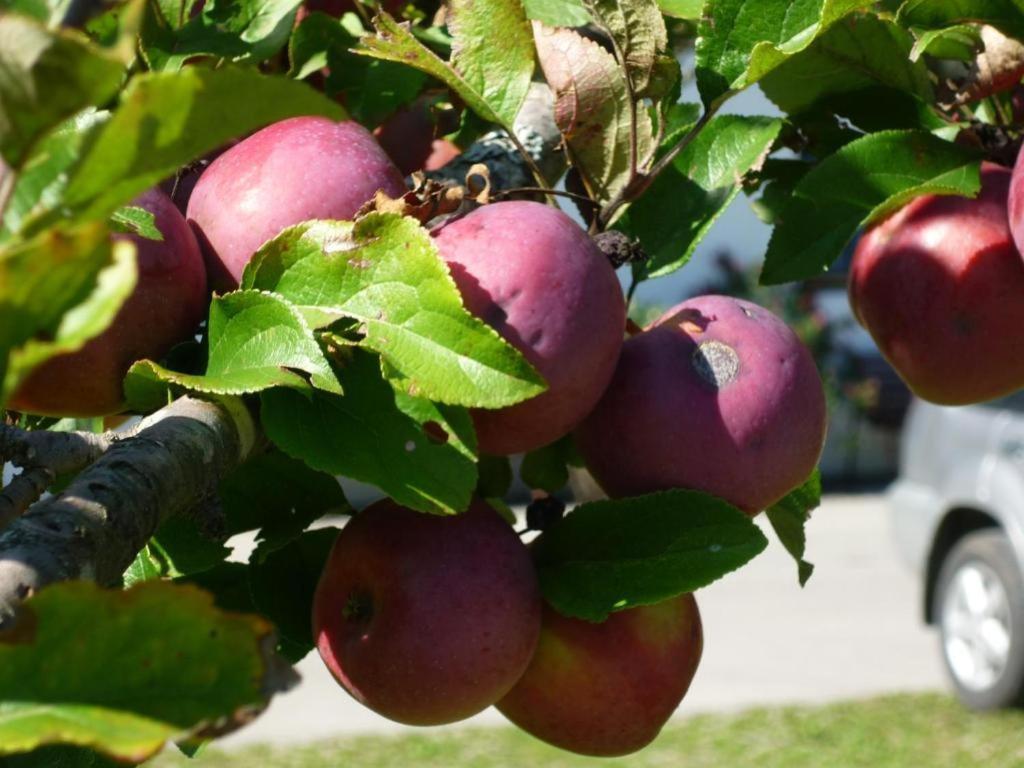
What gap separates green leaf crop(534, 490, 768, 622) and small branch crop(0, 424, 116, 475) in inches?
10.5

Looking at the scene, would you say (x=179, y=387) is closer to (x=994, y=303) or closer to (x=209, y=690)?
(x=209, y=690)

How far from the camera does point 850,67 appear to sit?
90 centimetres

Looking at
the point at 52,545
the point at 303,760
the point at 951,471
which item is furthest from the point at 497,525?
the point at 951,471

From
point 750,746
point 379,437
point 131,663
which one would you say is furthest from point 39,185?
point 750,746

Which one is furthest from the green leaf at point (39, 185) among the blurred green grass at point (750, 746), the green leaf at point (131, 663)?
the blurred green grass at point (750, 746)

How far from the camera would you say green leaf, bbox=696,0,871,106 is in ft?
2.47

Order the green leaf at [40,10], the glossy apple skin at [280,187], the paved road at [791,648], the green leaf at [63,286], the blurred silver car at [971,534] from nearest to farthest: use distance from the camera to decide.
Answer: the green leaf at [63,286] → the green leaf at [40,10] → the glossy apple skin at [280,187] → the blurred silver car at [971,534] → the paved road at [791,648]

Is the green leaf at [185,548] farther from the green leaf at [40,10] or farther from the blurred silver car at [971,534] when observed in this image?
the blurred silver car at [971,534]

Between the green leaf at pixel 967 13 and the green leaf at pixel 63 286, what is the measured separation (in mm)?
647

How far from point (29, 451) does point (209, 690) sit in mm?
231

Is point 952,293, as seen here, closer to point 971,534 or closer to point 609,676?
point 609,676

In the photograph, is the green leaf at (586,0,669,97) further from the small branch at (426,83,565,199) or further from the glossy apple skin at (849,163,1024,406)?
the glossy apple skin at (849,163,1024,406)

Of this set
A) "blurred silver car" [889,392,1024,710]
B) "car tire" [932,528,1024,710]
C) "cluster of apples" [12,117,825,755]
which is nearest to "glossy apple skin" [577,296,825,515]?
"cluster of apples" [12,117,825,755]

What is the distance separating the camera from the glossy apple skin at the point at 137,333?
2.12ft
